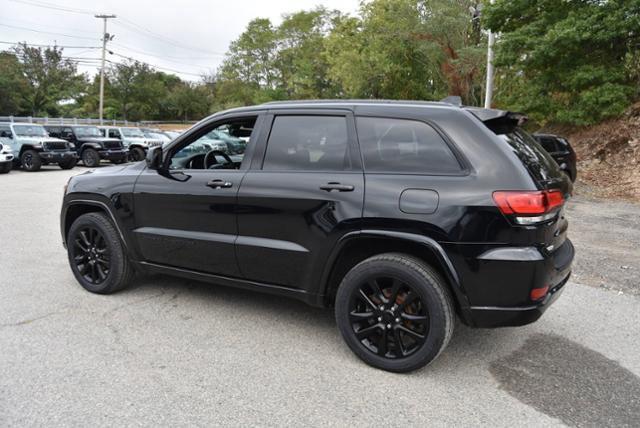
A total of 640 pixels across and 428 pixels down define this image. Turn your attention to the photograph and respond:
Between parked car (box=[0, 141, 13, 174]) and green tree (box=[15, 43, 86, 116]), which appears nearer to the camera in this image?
parked car (box=[0, 141, 13, 174])

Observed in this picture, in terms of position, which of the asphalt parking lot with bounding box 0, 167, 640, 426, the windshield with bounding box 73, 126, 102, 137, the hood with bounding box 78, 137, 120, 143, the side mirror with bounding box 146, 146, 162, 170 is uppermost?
the windshield with bounding box 73, 126, 102, 137

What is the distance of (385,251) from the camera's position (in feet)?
11.0

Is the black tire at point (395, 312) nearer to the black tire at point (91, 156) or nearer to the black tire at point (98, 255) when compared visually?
the black tire at point (98, 255)

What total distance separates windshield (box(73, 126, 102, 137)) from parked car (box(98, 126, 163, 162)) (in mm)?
359

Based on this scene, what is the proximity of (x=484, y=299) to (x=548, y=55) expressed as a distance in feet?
42.7

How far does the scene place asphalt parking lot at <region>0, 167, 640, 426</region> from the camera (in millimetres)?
2744

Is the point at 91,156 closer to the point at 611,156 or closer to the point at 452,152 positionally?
the point at 611,156

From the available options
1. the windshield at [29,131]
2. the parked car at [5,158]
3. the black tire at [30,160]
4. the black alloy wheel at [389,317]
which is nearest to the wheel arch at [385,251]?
the black alloy wheel at [389,317]

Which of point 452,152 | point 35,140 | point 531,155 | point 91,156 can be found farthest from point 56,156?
point 531,155

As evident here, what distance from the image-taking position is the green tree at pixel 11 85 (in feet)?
170

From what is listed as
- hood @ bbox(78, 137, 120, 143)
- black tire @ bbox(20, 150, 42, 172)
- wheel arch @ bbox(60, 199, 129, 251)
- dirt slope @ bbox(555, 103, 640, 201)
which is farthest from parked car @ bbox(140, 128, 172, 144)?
wheel arch @ bbox(60, 199, 129, 251)

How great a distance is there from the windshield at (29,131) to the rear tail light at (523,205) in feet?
64.6

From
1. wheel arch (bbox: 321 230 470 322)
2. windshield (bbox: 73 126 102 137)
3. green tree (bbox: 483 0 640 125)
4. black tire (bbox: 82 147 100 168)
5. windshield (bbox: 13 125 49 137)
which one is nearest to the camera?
wheel arch (bbox: 321 230 470 322)

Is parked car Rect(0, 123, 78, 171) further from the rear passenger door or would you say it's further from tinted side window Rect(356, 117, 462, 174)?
tinted side window Rect(356, 117, 462, 174)
